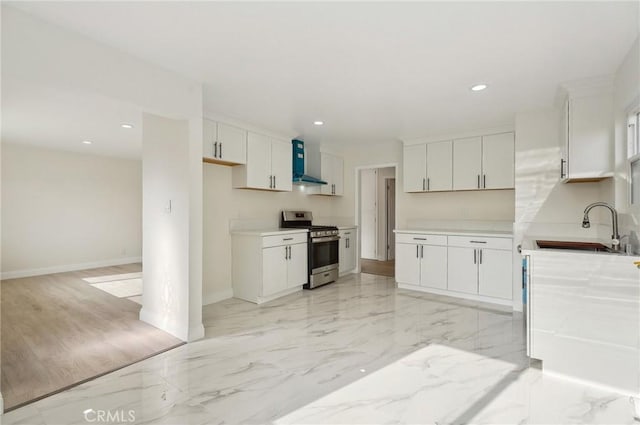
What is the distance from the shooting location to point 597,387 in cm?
199

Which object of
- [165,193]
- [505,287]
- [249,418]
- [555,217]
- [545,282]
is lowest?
[249,418]

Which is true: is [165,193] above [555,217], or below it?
above

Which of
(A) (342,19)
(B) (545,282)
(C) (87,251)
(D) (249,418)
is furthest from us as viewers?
(C) (87,251)

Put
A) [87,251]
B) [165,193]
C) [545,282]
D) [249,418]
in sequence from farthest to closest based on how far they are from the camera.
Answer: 1. [87,251]
2. [165,193]
3. [545,282]
4. [249,418]

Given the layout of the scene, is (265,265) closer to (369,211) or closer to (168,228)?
(168,228)

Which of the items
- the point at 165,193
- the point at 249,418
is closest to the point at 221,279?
the point at 165,193

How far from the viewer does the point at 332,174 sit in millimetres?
5512

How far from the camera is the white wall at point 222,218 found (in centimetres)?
382

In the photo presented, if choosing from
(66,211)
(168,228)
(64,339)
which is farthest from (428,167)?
(66,211)

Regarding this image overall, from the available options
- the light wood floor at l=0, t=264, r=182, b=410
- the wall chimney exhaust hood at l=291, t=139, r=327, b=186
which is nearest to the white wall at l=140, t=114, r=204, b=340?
the light wood floor at l=0, t=264, r=182, b=410

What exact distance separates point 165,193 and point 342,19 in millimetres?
2160

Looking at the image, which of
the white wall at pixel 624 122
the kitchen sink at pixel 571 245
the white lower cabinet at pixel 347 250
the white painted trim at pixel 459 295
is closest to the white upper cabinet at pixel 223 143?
the white lower cabinet at pixel 347 250

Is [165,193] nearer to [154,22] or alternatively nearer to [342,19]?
[154,22]
